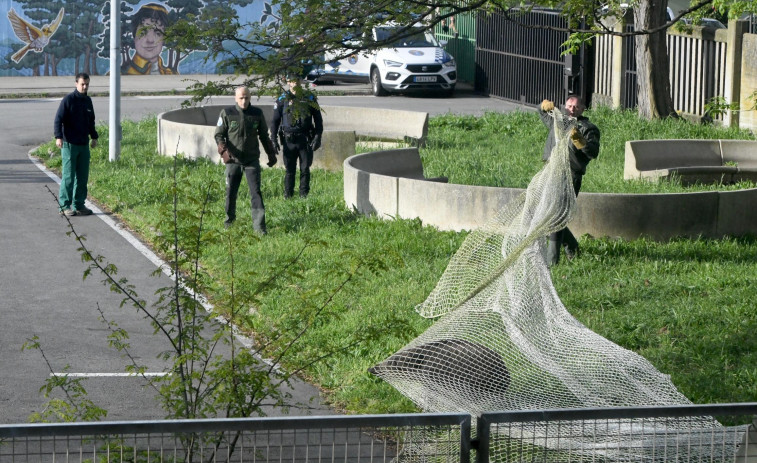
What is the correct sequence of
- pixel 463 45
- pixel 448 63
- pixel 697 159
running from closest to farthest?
pixel 697 159 < pixel 448 63 < pixel 463 45

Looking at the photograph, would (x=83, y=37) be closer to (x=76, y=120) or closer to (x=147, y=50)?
(x=147, y=50)

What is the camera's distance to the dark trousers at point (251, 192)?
13.4 metres

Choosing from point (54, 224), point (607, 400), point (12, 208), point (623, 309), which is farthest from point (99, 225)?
point (607, 400)

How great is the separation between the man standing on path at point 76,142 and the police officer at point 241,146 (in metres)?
2.40

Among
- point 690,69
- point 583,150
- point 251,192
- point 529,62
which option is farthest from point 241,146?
point 529,62

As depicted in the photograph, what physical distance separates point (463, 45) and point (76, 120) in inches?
793

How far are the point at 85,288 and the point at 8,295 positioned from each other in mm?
736

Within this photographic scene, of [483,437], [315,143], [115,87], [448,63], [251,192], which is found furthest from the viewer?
[448,63]

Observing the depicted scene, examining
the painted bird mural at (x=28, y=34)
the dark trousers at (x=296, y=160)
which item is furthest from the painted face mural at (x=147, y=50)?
the dark trousers at (x=296, y=160)

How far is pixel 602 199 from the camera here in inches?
485

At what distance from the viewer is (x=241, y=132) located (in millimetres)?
13594

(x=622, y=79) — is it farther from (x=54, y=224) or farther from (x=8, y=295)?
(x=8, y=295)

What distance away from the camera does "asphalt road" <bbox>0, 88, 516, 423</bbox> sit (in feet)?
27.4

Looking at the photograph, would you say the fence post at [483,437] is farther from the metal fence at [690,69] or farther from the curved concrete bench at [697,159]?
the metal fence at [690,69]
